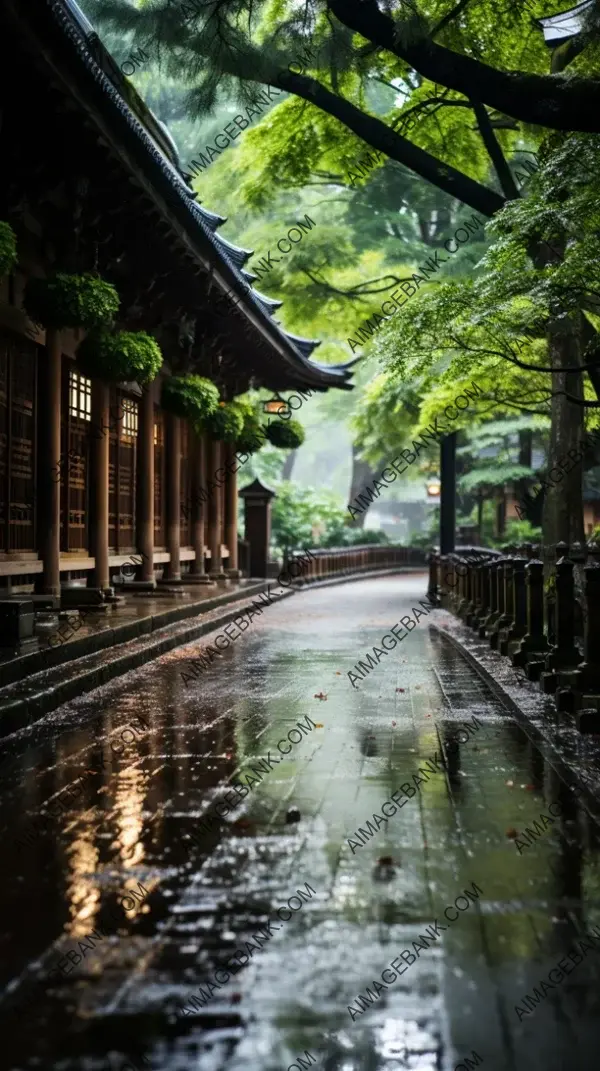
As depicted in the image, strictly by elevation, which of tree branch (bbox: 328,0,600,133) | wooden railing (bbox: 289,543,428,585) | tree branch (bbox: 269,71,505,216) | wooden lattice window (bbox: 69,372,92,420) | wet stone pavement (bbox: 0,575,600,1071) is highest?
tree branch (bbox: 269,71,505,216)

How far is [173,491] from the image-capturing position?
2066cm

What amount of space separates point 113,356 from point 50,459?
4.83 feet

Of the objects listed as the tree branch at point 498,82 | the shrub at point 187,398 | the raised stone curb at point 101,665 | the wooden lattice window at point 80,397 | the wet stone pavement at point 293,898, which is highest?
the tree branch at point 498,82

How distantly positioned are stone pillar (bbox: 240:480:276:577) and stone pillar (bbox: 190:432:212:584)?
5577mm

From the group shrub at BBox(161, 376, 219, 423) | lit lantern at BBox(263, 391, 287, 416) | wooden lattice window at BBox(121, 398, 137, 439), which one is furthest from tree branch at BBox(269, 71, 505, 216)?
lit lantern at BBox(263, 391, 287, 416)

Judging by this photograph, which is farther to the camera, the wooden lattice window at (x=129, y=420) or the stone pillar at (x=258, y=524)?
the stone pillar at (x=258, y=524)

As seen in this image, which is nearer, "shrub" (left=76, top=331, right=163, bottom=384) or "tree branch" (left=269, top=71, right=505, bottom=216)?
"shrub" (left=76, top=331, right=163, bottom=384)

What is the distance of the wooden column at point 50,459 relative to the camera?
13109 mm

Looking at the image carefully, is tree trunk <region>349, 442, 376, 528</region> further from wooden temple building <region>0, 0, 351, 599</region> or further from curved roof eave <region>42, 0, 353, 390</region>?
wooden temple building <region>0, 0, 351, 599</region>

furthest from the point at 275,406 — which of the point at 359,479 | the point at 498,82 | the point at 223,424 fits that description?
the point at 359,479

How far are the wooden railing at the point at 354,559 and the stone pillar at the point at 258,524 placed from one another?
3.48 feet

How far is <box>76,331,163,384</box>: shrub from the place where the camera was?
13.3 meters

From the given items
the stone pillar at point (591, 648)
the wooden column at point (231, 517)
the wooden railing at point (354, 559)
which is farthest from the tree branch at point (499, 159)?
the wooden railing at point (354, 559)

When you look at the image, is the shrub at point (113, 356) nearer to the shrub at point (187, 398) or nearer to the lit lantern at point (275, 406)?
the shrub at point (187, 398)
